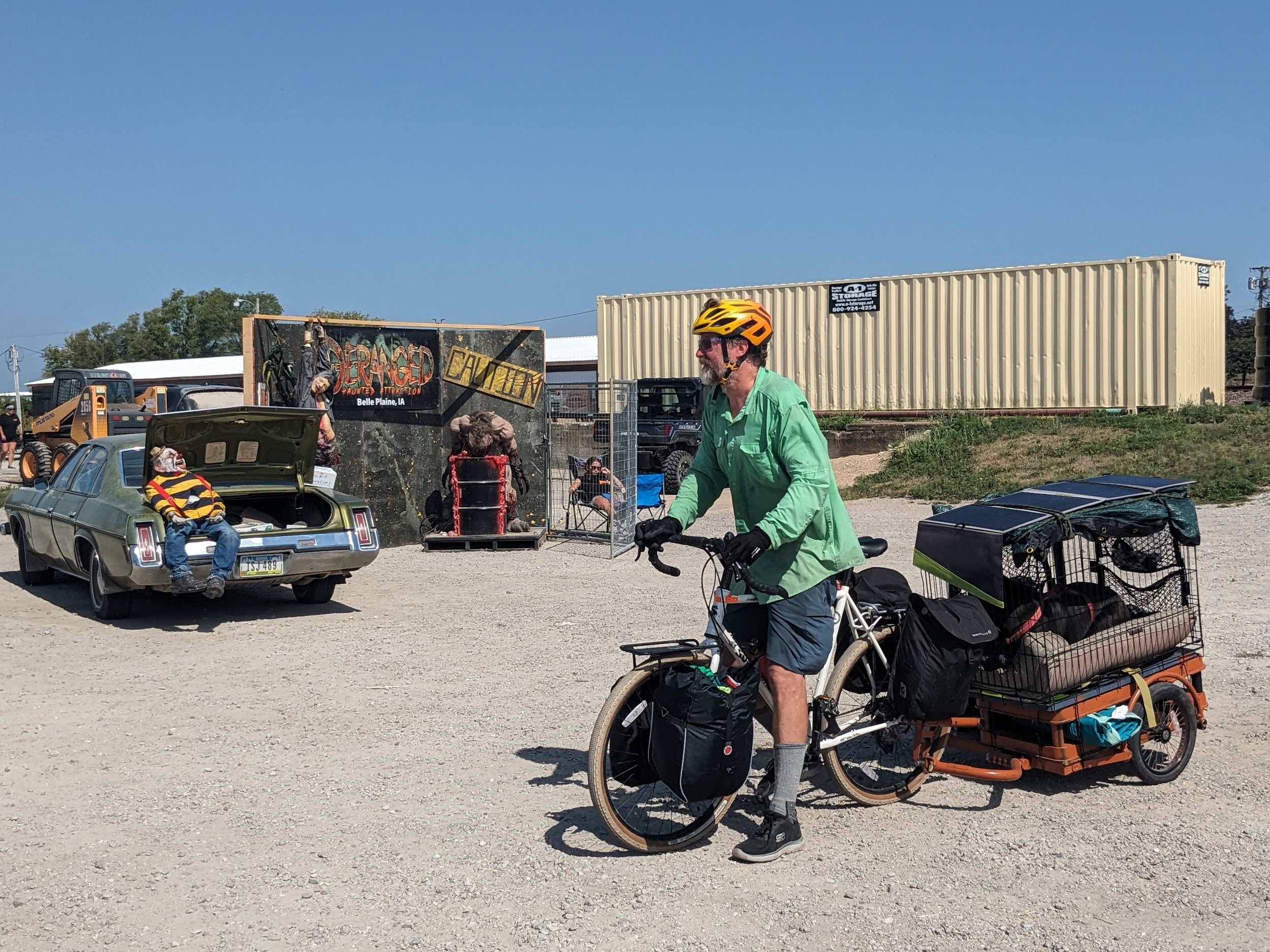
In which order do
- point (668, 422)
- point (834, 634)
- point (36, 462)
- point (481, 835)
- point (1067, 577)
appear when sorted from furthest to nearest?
point (36, 462), point (668, 422), point (1067, 577), point (481, 835), point (834, 634)

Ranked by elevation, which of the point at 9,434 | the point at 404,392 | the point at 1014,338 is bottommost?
the point at 9,434

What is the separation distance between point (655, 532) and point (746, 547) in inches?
14.0

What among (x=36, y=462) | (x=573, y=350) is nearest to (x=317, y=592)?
(x=36, y=462)

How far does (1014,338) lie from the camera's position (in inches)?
993

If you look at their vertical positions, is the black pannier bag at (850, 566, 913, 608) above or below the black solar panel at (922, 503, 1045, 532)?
below

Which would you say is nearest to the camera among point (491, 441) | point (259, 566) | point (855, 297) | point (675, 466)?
point (259, 566)

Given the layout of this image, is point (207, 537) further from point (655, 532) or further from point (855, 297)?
point (855, 297)

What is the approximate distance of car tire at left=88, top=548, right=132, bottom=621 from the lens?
9555mm

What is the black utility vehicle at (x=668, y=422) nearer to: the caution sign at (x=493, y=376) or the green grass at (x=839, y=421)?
the green grass at (x=839, y=421)

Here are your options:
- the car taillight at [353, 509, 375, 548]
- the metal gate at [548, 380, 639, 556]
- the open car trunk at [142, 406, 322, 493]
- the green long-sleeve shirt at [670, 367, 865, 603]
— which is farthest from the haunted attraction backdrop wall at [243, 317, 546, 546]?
the green long-sleeve shirt at [670, 367, 865, 603]

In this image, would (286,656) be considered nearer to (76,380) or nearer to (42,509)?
(42,509)

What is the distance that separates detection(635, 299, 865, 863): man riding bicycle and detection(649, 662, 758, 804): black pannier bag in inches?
8.1

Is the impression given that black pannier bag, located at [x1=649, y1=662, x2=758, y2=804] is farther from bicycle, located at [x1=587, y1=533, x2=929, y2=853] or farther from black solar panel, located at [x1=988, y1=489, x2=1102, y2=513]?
black solar panel, located at [x1=988, y1=489, x2=1102, y2=513]

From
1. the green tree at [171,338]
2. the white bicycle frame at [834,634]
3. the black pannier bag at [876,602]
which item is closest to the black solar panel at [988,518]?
the black pannier bag at [876,602]
